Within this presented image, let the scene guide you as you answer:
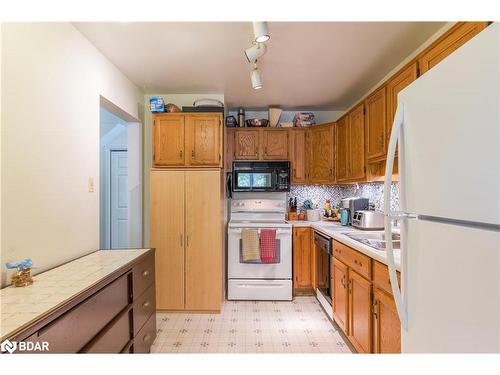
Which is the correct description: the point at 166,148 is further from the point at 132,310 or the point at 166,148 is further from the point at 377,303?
the point at 377,303

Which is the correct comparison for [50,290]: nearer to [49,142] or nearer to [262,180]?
[49,142]

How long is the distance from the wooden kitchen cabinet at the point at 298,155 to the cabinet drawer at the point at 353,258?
131cm

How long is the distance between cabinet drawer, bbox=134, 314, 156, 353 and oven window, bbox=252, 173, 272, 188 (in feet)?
6.32

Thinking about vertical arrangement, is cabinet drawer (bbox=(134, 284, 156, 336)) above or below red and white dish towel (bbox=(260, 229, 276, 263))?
below

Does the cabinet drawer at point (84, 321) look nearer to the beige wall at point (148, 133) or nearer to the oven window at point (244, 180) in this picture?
the beige wall at point (148, 133)

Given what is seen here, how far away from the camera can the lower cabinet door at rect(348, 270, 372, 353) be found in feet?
5.62

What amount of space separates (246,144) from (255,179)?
1.64 ft

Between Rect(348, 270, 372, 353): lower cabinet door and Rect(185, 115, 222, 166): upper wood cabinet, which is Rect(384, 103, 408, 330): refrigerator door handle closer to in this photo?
Rect(348, 270, 372, 353): lower cabinet door

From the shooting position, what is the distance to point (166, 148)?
2.88 metres

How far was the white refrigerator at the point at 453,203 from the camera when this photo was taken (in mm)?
634

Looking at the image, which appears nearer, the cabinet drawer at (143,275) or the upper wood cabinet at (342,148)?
the cabinet drawer at (143,275)

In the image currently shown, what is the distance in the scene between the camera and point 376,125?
7.60 ft

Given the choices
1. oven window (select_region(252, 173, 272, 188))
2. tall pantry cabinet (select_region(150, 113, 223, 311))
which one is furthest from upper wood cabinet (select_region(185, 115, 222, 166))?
oven window (select_region(252, 173, 272, 188))

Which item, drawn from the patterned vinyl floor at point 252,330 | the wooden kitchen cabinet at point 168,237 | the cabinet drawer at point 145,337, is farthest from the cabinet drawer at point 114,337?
the wooden kitchen cabinet at point 168,237
